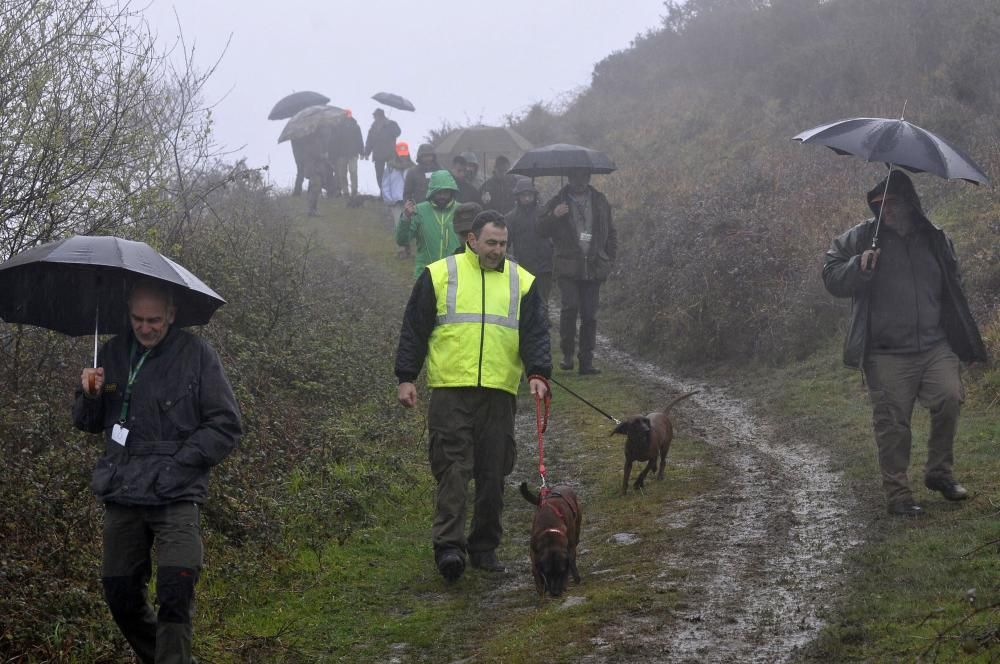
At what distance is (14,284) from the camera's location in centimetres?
472

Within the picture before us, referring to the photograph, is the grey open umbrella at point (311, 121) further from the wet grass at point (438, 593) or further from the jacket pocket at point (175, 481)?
the jacket pocket at point (175, 481)

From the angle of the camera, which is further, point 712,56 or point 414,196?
point 712,56

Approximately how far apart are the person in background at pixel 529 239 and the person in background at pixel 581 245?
0.52 meters

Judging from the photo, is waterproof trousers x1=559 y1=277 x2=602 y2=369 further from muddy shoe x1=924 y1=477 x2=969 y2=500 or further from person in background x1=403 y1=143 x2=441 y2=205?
muddy shoe x1=924 y1=477 x2=969 y2=500

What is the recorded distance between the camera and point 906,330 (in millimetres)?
7195

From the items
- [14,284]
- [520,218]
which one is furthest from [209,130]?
[14,284]

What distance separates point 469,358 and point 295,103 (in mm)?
28342

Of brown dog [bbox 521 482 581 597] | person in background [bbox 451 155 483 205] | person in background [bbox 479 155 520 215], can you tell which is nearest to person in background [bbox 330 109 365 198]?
person in background [bbox 451 155 483 205]

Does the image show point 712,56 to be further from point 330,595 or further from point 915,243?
point 330,595

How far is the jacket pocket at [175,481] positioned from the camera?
446 cm

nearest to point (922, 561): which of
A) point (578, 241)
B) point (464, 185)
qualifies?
point (578, 241)

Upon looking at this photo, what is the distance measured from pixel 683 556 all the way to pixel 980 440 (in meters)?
3.22

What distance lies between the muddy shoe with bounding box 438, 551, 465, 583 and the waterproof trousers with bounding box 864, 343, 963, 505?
2.76m

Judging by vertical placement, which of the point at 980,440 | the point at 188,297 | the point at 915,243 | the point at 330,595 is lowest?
the point at 330,595
